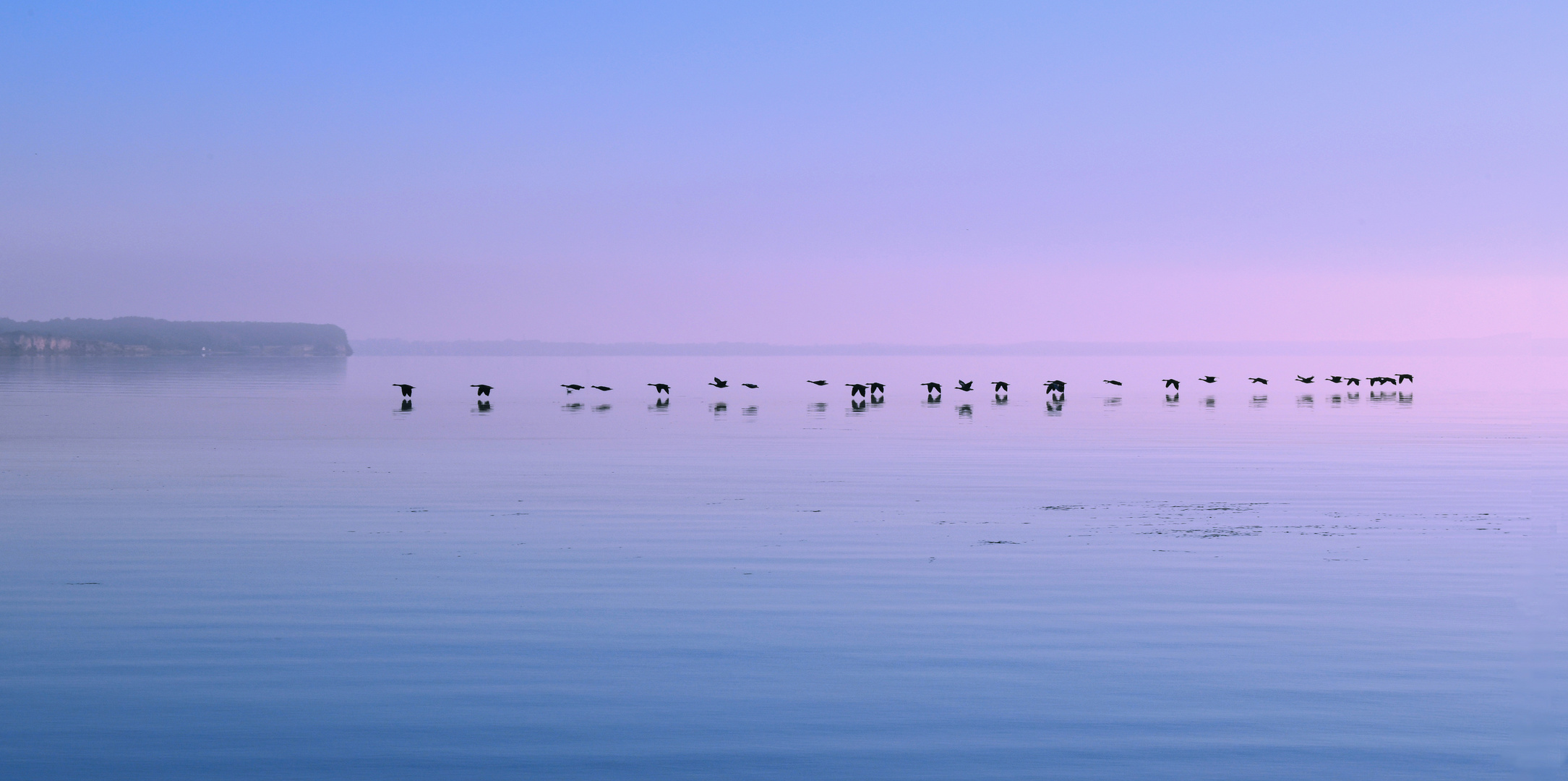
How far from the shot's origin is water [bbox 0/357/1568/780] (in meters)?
9.41

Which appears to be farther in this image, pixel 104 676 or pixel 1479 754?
pixel 104 676

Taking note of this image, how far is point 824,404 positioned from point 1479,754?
56.8m

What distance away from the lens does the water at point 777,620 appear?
30.9 ft

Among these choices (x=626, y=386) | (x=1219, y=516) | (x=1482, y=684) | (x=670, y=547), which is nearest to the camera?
(x=1482, y=684)

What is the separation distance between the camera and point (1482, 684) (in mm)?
10977

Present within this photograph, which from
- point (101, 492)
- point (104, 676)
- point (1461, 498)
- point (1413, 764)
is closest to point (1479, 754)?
point (1413, 764)

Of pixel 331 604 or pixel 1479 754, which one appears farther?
pixel 331 604

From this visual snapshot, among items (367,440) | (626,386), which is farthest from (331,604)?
(626,386)

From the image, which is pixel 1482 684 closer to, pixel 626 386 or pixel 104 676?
pixel 104 676

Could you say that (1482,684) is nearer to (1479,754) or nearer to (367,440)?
(1479,754)

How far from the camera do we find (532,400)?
69.1 metres

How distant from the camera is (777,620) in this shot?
528 inches

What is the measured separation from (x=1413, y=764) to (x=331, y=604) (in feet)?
33.7

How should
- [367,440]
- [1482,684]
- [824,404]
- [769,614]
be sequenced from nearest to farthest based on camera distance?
[1482,684]
[769,614]
[367,440]
[824,404]
